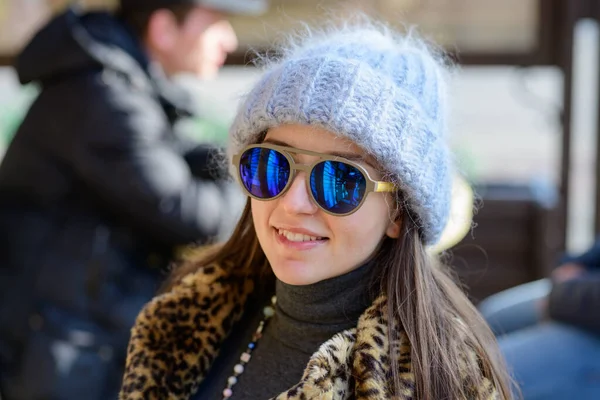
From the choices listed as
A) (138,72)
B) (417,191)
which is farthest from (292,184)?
(138,72)

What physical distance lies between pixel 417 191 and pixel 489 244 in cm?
267

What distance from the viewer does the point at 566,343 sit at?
230 cm

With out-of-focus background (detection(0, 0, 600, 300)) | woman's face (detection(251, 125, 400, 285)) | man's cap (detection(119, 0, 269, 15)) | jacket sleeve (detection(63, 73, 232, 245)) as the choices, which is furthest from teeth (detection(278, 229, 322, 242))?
out-of-focus background (detection(0, 0, 600, 300))

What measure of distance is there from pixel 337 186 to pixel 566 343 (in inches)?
52.7

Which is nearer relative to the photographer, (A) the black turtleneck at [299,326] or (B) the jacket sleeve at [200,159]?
(A) the black turtleneck at [299,326]

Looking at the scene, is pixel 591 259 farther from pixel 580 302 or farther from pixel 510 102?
pixel 510 102

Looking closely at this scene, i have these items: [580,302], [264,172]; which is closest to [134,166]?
[264,172]

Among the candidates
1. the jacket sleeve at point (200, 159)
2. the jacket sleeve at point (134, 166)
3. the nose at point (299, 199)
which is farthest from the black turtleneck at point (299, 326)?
the jacket sleeve at point (200, 159)

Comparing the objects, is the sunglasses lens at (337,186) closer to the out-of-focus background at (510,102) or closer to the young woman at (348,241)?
the young woman at (348,241)

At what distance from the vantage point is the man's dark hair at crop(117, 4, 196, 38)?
2.44 meters

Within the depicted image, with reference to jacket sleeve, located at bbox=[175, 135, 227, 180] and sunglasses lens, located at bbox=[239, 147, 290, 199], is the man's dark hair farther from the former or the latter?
sunglasses lens, located at bbox=[239, 147, 290, 199]

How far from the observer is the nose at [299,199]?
4.22ft

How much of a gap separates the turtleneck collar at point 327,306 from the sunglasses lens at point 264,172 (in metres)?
0.18

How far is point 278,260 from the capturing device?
133 cm
